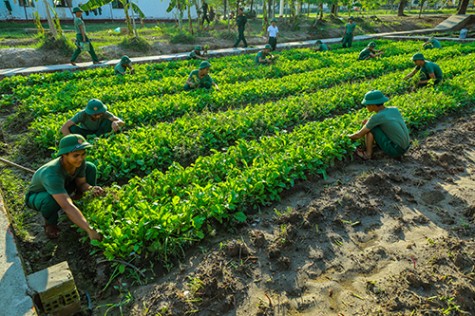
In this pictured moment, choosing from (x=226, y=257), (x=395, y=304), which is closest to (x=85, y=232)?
(x=226, y=257)

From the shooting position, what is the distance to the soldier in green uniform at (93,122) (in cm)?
568

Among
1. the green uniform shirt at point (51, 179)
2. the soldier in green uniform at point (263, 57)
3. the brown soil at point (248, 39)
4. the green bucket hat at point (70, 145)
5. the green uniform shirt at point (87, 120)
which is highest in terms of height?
the green bucket hat at point (70, 145)

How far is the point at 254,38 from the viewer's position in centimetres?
2217

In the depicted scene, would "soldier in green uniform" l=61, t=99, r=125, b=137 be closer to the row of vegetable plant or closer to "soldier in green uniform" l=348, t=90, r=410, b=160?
the row of vegetable plant

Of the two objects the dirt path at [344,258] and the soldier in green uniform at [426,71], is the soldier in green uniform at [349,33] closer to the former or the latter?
the soldier in green uniform at [426,71]

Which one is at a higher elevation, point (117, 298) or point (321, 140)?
point (321, 140)

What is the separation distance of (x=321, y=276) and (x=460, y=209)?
239 cm

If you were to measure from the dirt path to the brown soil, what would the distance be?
13653mm

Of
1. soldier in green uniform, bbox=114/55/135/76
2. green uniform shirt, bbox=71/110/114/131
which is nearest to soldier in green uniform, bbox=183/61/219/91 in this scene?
soldier in green uniform, bbox=114/55/135/76

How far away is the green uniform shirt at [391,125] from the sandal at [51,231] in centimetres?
469

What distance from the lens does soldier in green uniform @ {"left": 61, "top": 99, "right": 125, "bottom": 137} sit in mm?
5680

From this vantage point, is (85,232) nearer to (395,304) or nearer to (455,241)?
(395,304)

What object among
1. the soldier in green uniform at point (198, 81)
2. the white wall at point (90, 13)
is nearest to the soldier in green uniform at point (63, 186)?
the soldier in green uniform at point (198, 81)

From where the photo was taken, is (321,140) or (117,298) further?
(321,140)
